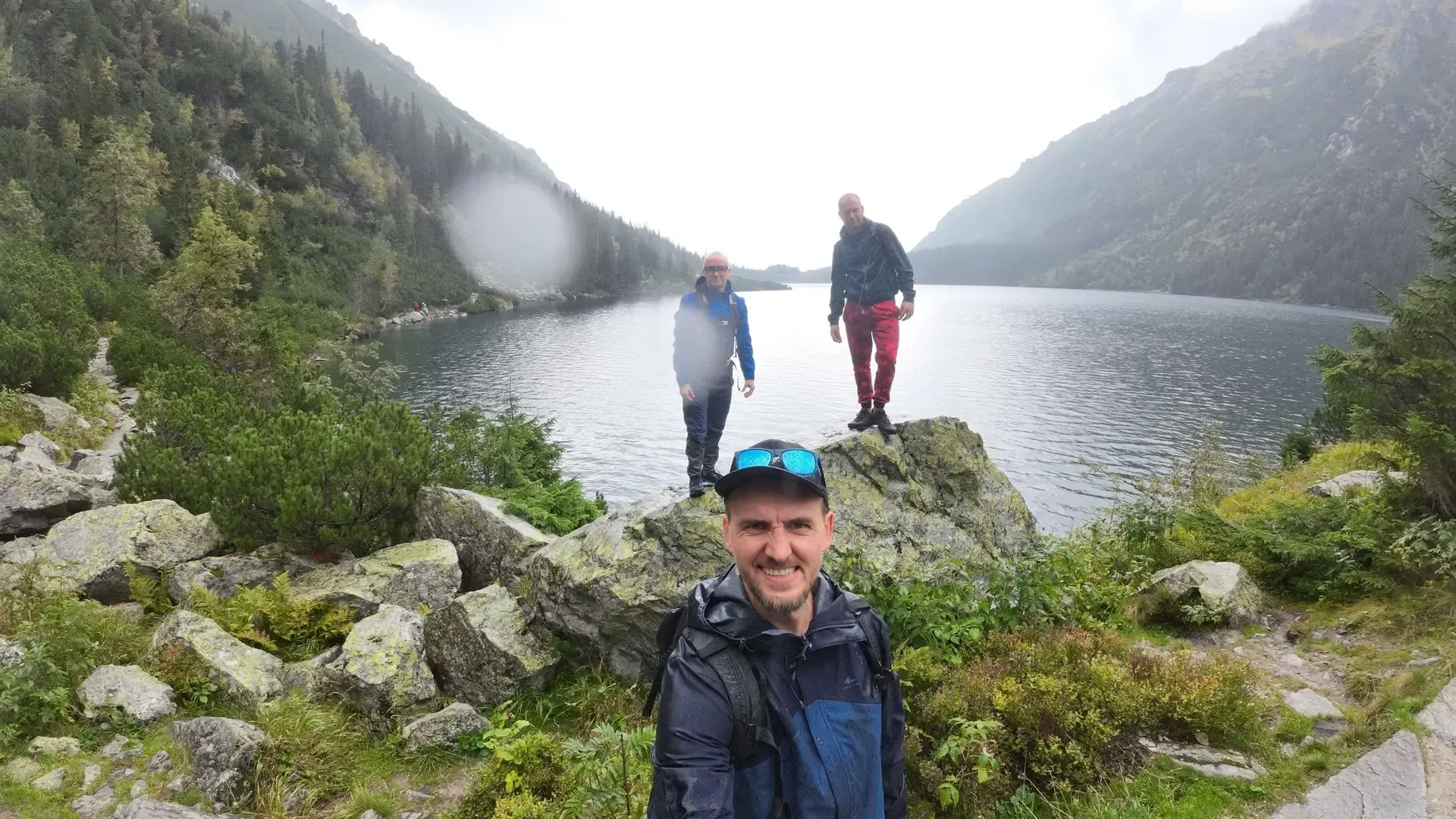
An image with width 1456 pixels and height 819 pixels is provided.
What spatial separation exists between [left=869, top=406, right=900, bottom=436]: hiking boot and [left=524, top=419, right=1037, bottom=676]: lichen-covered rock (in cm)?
12

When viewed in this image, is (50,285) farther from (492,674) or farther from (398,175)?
A: (398,175)

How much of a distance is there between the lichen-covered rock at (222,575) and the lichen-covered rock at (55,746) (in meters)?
2.66

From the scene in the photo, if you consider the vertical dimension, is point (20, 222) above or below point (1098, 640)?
above

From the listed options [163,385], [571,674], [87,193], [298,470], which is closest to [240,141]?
[87,193]

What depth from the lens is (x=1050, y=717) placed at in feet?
15.1

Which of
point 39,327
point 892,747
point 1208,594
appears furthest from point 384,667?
point 39,327

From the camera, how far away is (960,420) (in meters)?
8.44

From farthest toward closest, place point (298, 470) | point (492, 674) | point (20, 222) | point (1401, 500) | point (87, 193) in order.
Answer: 1. point (87, 193)
2. point (20, 222)
3. point (298, 470)
4. point (1401, 500)
5. point (492, 674)

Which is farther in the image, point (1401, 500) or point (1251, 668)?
point (1401, 500)

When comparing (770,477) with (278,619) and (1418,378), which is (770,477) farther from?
(1418,378)

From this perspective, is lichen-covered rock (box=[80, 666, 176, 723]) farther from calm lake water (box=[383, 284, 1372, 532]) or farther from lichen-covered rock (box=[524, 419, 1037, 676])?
calm lake water (box=[383, 284, 1372, 532])

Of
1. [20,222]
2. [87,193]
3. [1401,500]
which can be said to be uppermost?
[87,193]

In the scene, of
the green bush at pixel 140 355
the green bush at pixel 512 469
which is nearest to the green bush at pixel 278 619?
the green bush at pixel 512 469

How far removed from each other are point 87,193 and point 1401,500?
6081 centimetres
